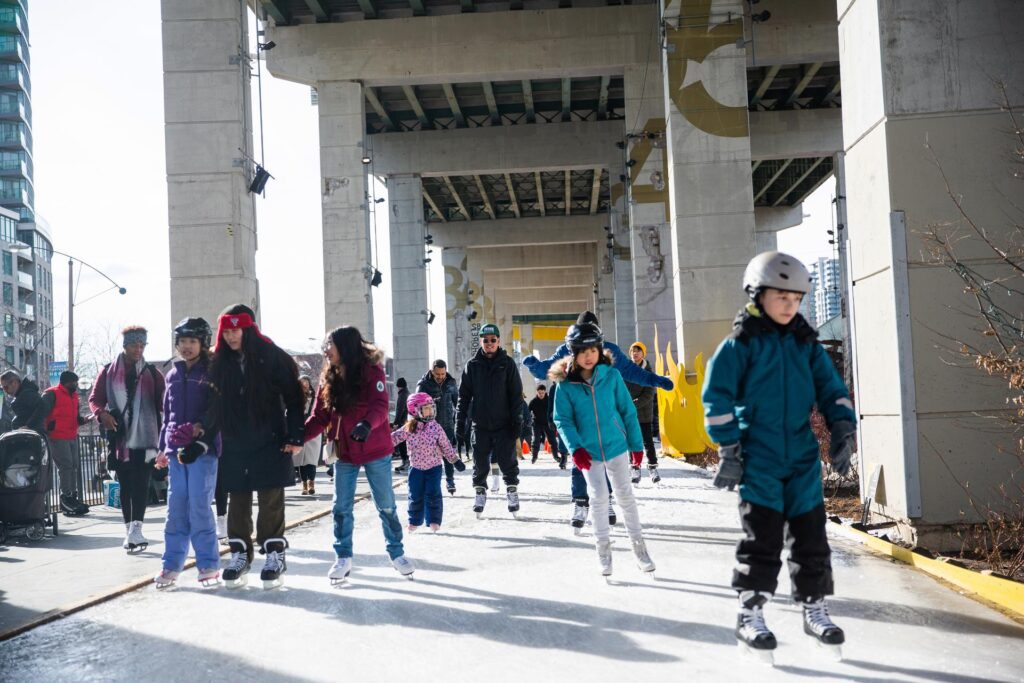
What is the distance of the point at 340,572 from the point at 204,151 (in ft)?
41.1

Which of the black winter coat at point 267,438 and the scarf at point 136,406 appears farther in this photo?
the scarf at point 136,406

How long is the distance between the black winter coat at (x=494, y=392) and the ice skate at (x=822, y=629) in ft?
18.9

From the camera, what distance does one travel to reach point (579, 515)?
28.1 feet

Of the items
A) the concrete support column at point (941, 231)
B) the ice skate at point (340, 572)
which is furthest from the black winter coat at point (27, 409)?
the concrete support column at point (941, 231)

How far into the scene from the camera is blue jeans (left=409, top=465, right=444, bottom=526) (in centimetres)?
889

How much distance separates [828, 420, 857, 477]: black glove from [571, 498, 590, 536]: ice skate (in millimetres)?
4244

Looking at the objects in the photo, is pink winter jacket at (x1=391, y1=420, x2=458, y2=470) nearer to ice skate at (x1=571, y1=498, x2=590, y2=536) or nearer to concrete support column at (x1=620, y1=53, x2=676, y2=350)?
ice skate at (x1=571, y1=498, x2=590, y2=536)

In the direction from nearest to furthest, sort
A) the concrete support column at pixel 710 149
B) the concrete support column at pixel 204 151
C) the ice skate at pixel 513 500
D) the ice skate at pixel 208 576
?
the ice skate at pixel 208 576
the ice skate at pixel 513 500
the concrete support column at pixel 204 151
the concrete support column at pixel 710 149

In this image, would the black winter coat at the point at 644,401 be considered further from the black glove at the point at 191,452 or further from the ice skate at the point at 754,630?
the ice skate at the point at 754,630

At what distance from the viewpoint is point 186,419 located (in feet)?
20.8

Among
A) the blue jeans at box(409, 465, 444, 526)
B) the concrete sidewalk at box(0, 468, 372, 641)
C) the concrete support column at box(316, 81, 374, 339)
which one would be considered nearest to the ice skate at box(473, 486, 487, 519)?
the blue jeans at box(409, 465, 444, 526)

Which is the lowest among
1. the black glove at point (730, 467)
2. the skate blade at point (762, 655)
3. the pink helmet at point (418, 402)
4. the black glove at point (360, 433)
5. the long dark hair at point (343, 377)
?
the skate blade at point (762, 655)

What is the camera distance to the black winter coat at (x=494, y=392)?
393 inches

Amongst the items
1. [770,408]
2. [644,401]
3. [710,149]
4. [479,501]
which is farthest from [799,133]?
[770,408]
